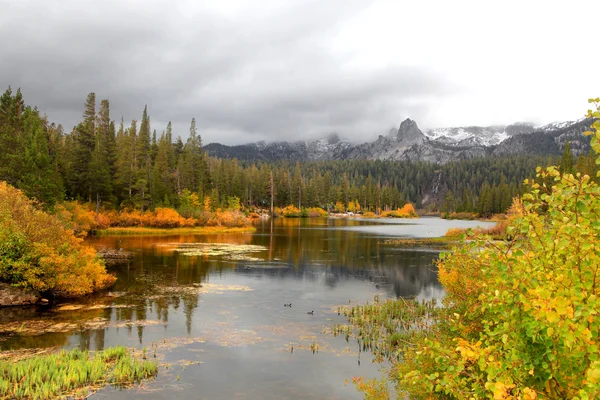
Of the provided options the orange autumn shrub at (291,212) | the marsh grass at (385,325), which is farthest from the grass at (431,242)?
the orange autumn shrub at (291,212)

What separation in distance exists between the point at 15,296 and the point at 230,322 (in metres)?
15.8

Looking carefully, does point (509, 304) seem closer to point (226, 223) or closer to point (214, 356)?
point (214, 356)

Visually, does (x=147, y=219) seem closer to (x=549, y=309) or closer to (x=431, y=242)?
(x=431, y=242)

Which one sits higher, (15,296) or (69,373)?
(15,296)

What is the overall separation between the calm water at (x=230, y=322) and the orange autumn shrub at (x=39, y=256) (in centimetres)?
191

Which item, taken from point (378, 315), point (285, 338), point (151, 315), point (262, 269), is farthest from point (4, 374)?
point (262, 269)

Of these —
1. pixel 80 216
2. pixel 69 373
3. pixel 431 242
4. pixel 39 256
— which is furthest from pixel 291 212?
pixel 69 373

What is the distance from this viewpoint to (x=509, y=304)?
716cm

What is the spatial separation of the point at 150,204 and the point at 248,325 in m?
78.1

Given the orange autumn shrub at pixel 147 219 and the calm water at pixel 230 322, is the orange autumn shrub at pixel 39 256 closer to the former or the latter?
the calm water at pixel 230 322

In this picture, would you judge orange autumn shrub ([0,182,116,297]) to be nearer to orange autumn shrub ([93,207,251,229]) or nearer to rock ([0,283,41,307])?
rock ([0,283,41,307])

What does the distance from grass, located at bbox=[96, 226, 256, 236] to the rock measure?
54.0 meters

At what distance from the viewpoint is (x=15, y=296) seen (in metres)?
29.4

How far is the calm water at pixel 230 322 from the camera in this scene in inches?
731
